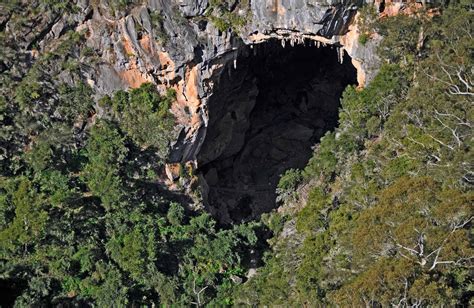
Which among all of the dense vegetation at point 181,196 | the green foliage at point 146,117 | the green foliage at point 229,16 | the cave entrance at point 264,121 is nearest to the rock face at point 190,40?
the green foliage at point 229,16

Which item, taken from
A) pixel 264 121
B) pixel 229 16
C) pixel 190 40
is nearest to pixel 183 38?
pixel 190 40

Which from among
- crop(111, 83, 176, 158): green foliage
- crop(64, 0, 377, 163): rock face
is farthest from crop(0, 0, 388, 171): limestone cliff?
crop(111, 83, 176, 158): green foliage

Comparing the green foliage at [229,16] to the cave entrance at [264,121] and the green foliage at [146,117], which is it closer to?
the cave entrance at [264,121]

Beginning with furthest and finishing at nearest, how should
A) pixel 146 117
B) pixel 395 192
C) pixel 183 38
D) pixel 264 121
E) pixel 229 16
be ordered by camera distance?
pixel 264 121 < pixel 146 117 < pixel 183 38 < pixel 229 16 < pixel 395 192

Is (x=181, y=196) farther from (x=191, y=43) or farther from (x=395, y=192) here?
(x=395, y=192)

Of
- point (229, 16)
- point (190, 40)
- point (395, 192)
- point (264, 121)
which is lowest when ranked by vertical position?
point (264, 121)

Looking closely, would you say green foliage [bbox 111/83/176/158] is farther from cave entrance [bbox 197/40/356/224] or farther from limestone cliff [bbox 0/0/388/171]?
cave entrance [bbox 197/40/356/224]
